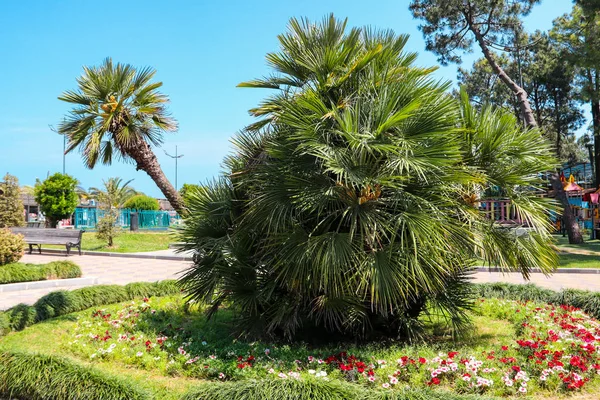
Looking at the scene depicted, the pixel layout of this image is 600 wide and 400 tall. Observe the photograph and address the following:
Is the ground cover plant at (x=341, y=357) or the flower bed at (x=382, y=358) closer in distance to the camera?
the ground cover plant at (x=341, y=357)

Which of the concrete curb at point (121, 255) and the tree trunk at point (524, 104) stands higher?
the tree trunk at point (524, 104)

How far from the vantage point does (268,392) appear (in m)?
3.85

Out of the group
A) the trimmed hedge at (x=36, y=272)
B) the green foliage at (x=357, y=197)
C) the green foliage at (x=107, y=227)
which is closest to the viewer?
the green foliage at (x=357, y=197)

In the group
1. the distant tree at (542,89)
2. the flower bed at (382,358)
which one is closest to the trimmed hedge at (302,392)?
the flower bed at (382,358)

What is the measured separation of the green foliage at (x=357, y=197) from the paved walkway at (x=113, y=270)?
4.24 meters

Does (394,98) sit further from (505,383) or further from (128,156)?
(128,156)

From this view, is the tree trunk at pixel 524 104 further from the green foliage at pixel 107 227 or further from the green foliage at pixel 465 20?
the green foliage at pixel 107 227

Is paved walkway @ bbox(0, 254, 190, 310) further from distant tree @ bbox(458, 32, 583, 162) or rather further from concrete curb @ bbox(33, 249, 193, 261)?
distant tree @ bbox(458, 32, 583, 162)

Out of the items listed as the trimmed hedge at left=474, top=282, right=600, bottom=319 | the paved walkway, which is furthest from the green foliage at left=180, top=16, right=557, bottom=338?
the paved walkway

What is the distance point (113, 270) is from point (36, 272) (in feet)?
12.2

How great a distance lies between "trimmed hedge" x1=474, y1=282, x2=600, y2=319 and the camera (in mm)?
7801

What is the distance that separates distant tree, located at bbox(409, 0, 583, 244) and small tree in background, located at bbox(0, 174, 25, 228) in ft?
68.5

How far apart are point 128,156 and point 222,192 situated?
252cm

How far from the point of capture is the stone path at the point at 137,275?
10.5m
